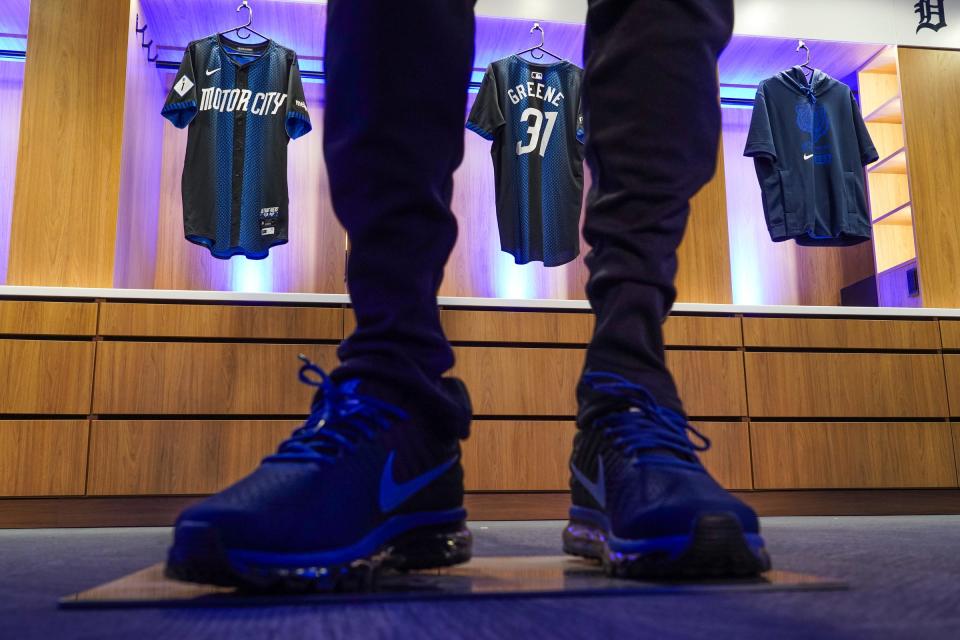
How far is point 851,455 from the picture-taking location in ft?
10.6

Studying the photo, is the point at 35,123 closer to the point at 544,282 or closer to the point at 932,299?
the point at 544,282

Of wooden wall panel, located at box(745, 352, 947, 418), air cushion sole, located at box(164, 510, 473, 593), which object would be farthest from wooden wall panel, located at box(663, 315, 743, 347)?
air cushion sole, located at box(164, 510, 473, 593)

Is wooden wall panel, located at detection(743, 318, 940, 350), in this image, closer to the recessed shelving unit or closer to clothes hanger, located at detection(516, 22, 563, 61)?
the recessed shelving unit

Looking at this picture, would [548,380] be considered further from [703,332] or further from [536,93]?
[536,93]

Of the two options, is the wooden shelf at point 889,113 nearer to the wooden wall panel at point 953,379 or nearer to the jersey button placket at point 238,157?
the wooden wall panel at point 953,379

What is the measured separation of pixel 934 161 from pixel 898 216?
317 mm

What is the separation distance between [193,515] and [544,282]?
3610 mm

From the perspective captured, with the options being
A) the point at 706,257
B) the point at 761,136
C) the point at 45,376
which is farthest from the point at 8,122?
the point at 761,136

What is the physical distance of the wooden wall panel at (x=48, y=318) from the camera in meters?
2.84

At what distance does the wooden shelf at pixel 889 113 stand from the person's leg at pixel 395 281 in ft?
12.9

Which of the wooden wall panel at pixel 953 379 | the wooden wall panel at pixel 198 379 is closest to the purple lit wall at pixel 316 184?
the wooden wall panel at pixel 198 379

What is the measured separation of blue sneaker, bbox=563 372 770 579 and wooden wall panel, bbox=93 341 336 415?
2330 millimetres

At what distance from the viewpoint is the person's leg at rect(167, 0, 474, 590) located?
609mm

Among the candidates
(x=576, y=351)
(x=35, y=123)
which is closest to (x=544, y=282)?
(x=576, y=351)
